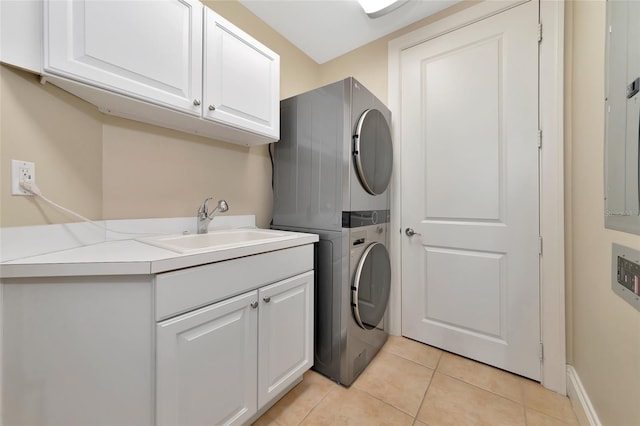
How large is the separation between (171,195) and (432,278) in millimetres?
1910

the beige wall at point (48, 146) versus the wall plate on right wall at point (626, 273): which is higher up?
the beige wall at point (48, 146)

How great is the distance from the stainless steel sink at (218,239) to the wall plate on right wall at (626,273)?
4.34 ft

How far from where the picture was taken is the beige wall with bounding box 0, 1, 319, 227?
0.85 metres

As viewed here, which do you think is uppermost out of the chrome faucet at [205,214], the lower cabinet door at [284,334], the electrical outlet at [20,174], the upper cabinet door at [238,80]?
the upper cabinet door at [238,80]

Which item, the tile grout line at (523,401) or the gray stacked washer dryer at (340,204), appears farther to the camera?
the gray stacked washer dryer at (340,204)

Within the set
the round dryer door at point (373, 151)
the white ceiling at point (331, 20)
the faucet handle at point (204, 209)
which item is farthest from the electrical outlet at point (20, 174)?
the white ceiling at point (331, 20)

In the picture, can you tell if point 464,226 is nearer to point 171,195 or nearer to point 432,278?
point 432,278

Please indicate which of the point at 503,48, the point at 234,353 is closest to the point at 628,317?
the point at 234,353

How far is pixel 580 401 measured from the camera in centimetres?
123

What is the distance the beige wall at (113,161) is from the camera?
848 millimetres

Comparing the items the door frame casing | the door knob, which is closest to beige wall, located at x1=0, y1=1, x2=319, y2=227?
the door knob

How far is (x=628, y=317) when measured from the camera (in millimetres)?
838

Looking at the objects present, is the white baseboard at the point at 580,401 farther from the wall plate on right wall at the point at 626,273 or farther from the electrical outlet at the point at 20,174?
the electrical outlet at the point at 20,174

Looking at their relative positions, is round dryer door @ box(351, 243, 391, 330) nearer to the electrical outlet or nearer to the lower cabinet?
A: the lower cabinet
